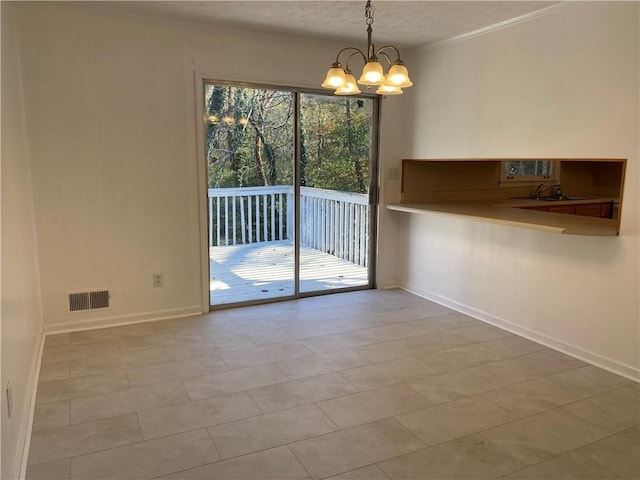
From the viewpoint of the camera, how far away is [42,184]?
3.60m

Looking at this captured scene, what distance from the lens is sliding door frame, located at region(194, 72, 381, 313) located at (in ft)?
13.3

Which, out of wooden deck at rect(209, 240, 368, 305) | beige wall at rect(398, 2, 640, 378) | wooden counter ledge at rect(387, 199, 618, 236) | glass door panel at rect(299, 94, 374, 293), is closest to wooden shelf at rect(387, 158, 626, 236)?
wooden counter ledge at rect(387, 199, 618, 236)

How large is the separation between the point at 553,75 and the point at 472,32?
0.89 meters

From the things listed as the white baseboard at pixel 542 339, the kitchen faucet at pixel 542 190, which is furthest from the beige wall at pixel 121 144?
the kitchen faucet at pixel 542 190

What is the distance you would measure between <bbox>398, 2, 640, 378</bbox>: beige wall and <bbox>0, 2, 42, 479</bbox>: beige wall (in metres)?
3.28

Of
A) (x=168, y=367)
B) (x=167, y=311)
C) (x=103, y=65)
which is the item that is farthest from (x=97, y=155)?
(x=168, y=367)

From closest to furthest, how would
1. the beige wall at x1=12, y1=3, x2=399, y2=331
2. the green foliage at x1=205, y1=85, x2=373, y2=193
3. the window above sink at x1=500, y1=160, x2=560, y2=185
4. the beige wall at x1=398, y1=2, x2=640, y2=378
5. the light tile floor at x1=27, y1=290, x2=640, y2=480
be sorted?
1. the light tile floor at x1=27, y1=290, x2=640, y2=480
2. the beige wall at x1=398, y1=2, x2=640, y2=378
3. the beige wall at x1=12, y1=3, x2=399, y2=331
4. the green foliage at x1=205, y1=85, x2=373, y2=193
5. the window above sink at x1=500, y1=160, x2=560, y2=185

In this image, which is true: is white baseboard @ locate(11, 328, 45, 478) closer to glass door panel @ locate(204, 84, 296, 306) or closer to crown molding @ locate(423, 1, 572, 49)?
glass door panel @ locate(204, 84, 296, 306)

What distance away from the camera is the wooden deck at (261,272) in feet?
15.1

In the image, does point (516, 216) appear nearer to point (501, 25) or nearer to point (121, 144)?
point (501, 25)

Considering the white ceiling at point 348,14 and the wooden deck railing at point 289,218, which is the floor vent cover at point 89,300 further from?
the white ceiling at point 348,14

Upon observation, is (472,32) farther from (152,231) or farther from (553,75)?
(152,231)

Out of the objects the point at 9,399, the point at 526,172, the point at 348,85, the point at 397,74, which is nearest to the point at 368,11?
the point at 348,85

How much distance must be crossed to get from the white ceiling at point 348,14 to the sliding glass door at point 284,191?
606 mm
